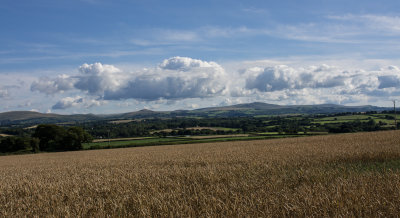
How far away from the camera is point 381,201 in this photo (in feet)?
22.0

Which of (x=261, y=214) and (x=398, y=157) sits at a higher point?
(x=261, y=214)

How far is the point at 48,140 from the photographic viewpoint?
256ft

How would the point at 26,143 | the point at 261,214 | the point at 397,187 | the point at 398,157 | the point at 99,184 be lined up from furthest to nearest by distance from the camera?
the point at 26,143 → the point at 398,157 → the point at 99,184 → the point at 397,187 → the point at 261,214

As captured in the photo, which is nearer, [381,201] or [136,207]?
[381,201]

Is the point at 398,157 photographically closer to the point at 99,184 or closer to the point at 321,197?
the point at 321,197

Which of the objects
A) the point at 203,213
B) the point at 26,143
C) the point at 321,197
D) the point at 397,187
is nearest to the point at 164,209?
the point at 203,213

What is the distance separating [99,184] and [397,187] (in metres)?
9.76

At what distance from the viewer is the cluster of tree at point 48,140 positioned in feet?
244

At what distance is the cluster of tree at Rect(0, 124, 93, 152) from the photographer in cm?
7431

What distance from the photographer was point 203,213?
21.9ft

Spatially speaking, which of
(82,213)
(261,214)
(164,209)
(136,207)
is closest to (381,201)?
(261,214)

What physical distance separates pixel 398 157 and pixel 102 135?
116559 millimetres

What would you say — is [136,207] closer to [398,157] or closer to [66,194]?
[66,194]

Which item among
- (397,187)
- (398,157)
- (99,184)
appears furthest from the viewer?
(398,157)
